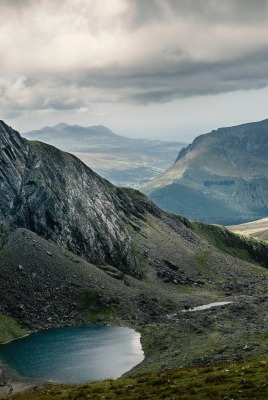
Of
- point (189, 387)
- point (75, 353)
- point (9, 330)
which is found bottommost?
point (75, 353)

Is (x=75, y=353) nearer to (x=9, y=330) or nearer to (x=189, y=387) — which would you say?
(x=9, y=330)

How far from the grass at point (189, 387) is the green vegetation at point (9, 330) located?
61132mm

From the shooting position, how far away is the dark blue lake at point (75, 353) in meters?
105

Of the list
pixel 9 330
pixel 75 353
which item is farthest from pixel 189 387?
pixel 9 330

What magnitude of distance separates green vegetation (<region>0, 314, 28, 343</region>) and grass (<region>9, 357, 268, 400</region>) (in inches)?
2407

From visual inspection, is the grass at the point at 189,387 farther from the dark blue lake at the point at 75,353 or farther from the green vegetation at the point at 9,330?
the green vegetation at the point at 9,330

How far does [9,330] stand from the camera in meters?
138

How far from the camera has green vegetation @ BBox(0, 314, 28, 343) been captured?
133738mm

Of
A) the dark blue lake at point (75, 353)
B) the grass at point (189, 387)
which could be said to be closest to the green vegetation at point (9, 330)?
the dark blue lake at point (75, 353)

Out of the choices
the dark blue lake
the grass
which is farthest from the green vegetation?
the grass

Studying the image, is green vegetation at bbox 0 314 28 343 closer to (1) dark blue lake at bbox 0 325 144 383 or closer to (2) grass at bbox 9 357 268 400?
(1) dark blue lake at bbox 0 325 144 383

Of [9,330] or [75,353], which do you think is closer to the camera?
[75,353]

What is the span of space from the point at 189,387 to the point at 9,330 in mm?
91118

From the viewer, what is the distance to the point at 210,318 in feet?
487
